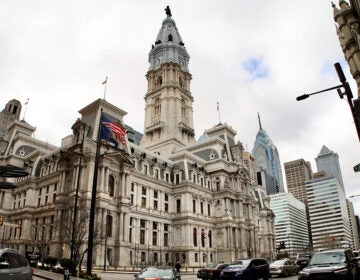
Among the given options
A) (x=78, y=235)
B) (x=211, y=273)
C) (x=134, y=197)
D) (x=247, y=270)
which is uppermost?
(x=134, y=197)

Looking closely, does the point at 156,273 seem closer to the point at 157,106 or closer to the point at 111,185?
the point at 111,185

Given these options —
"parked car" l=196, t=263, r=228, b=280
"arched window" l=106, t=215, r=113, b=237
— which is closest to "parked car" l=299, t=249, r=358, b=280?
"parked car" l=196, t=263, r=228, b=280

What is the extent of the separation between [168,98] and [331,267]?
84788 mm

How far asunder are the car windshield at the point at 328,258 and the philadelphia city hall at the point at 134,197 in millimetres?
29330

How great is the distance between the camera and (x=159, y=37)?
4515 inches

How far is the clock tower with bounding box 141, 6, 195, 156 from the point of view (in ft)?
306

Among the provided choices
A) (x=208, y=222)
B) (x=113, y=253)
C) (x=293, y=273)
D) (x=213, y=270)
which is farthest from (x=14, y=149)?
(x=293, y=273)

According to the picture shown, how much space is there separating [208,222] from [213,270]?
1686 inches

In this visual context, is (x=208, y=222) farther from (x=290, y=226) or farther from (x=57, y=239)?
(x=290, y=226)

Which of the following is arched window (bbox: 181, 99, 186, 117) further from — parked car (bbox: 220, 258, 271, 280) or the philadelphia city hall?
parked car (bbox: 220, 258, 271, 280)

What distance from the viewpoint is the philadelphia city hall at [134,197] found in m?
51.4

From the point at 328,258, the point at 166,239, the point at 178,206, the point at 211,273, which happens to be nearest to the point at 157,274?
the point at 328,258

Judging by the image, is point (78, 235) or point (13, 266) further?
point (78, 235)

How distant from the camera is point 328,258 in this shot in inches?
690
